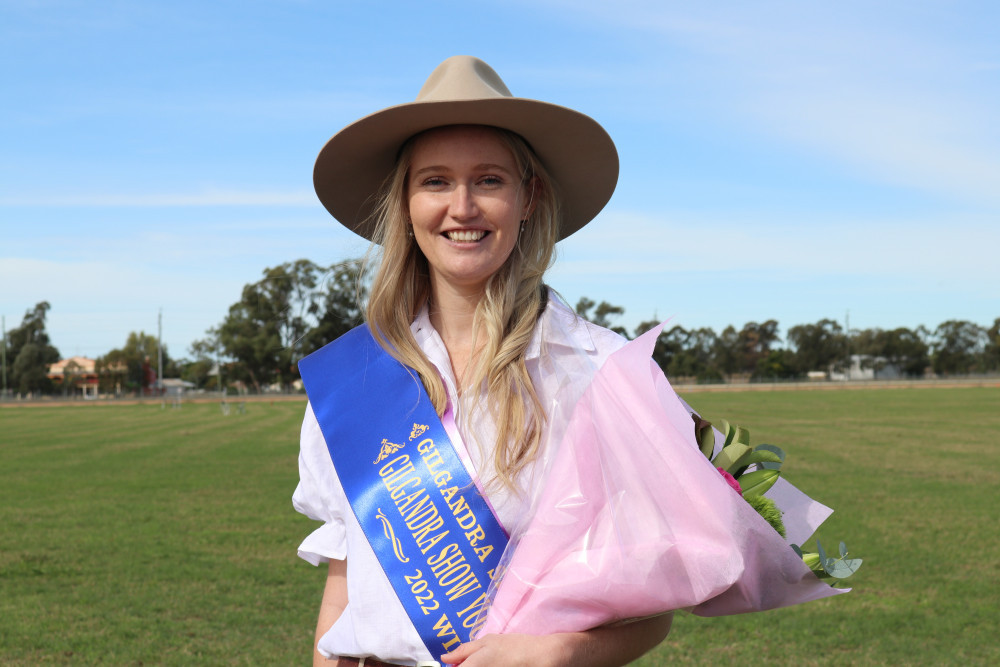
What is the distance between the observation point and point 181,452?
20.8 m

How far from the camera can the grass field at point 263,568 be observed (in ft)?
20.6

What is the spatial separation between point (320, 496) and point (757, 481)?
104cm

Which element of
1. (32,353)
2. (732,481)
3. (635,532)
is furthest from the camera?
(32,353)

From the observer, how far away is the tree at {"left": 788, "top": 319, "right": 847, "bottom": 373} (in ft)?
360

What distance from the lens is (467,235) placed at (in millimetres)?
2004

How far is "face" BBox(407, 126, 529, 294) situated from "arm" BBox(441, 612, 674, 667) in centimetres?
81

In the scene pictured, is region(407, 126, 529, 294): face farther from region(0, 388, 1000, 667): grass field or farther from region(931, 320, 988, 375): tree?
region(931, 320, 988, 375): tree

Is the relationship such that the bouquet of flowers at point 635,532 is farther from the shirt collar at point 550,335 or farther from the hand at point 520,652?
the shirt collar at point 550,335

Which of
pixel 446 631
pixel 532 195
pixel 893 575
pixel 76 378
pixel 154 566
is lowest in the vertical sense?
pixel 76 378

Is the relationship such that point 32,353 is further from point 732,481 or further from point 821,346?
point 732,481

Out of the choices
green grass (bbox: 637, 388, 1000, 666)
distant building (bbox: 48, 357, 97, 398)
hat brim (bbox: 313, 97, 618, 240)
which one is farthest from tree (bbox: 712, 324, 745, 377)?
hat brim (bbox: 313, 97, 618, 240)

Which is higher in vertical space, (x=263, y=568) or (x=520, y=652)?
(x=520, y=652)

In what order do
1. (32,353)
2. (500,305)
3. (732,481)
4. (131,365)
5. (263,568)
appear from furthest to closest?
(131,365) → (32,353) → (263,568) → (500,305) → (732,481)

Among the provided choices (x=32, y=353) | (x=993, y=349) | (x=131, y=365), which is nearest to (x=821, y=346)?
(x=993, y=349)
